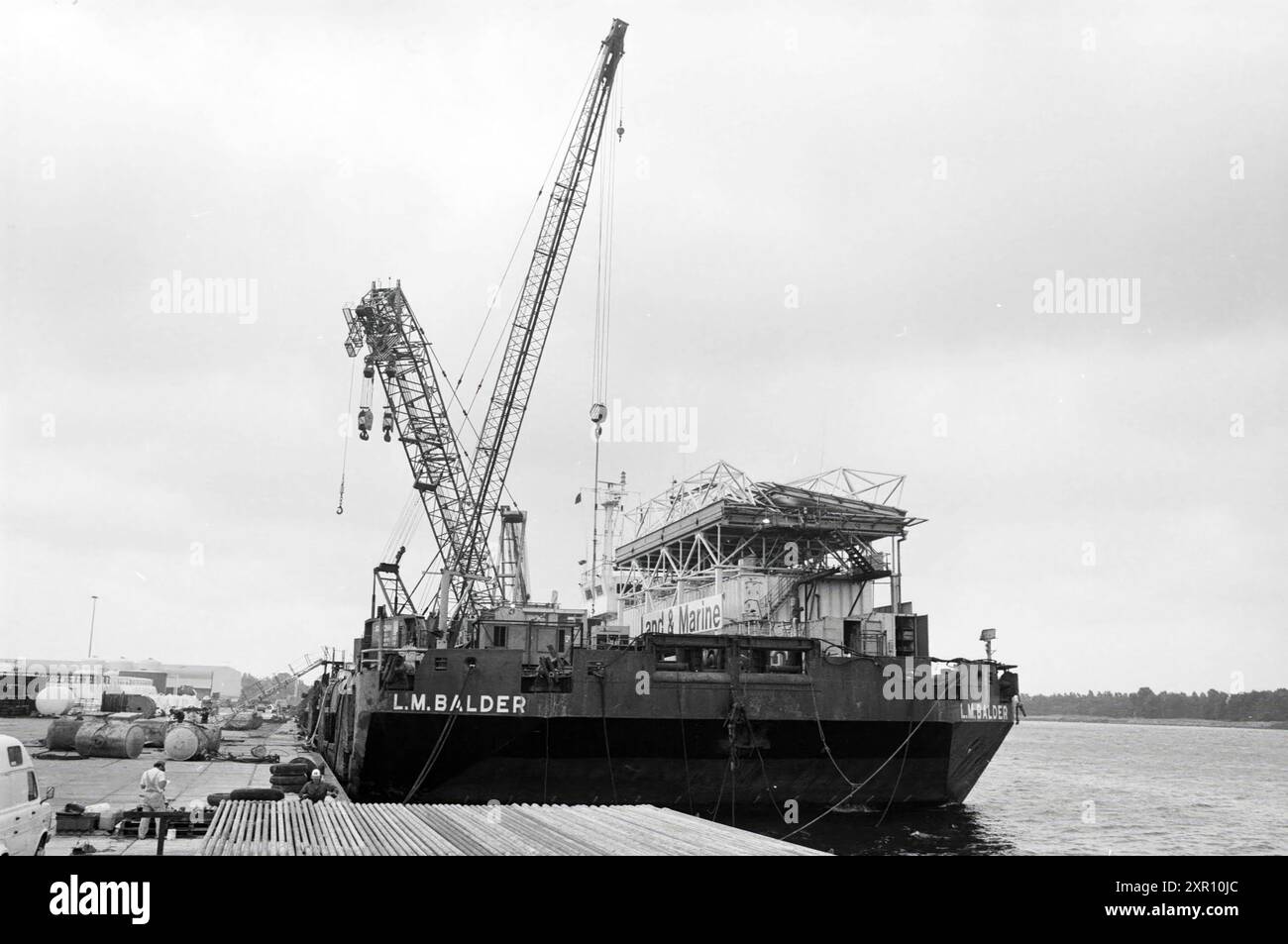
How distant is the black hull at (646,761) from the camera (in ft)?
104

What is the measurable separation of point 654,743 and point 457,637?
12.8 meters

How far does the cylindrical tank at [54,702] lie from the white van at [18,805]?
3031 inches

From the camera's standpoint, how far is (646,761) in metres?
32.8

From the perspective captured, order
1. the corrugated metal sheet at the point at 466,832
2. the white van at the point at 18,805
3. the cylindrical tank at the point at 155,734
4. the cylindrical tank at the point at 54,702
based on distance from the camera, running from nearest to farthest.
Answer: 1. the corrugated metal sheet at the point at 466,832
2. the white van at the point at 18,805
3. the cylindrical tank at the point at 155,734
4. the cylindrical tank at the point at 54,702

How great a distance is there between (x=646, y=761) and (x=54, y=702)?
70419mm

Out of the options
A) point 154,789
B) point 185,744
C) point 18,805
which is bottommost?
point 185,744

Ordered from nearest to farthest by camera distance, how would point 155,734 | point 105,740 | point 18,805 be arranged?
point 18,805 → point 105,740 → point 155,734

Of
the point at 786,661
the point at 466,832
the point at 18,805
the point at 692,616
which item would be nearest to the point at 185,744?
the point at 692,616

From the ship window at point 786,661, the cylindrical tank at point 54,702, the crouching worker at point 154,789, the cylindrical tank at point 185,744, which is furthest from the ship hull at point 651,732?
the cylindrical tank at point 54,702

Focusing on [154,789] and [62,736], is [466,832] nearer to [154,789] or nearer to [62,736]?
[154,789]

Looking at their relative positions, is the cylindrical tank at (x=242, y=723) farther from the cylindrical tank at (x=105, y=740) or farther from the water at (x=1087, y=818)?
the water at (x=1087, y=818)

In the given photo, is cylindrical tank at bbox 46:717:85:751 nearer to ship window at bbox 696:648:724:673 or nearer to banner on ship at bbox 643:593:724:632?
banner on ship at bbox 643:593:724:632

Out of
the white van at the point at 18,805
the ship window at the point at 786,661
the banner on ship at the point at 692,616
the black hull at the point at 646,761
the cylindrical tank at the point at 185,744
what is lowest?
the cylindrical tank at the point at 185,744

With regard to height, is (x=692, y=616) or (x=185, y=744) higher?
(x=692, y=616)
